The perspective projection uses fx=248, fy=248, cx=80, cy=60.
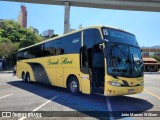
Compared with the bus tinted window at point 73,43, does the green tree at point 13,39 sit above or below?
above

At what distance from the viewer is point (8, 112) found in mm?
8477

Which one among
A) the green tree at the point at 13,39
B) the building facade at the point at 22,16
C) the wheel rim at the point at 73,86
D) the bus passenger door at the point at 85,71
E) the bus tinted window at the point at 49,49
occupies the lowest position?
the wheel rim at the point at 73,86

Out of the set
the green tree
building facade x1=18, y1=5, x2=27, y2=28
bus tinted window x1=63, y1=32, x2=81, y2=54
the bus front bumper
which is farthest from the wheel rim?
building facade x1=18, y1=5, x2=27, y2=28

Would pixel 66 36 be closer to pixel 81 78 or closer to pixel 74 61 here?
pixel 74 61

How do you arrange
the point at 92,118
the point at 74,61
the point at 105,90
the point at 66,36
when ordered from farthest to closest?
the point at 66,36, the point at 74,61, the point at 105,90, the point at 92,118

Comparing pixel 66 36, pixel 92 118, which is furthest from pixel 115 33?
pixel 92 118

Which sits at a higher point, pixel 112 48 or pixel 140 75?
pixel 112 48

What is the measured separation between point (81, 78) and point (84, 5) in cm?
1860

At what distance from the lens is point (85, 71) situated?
11.8 m

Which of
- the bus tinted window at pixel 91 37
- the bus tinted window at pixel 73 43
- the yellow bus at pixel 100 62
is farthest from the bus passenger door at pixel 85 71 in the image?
the bus tinted window at pixel 73 43

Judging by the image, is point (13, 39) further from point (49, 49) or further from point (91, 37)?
point (91, 37)

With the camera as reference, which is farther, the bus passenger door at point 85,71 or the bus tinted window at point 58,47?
the bus tinted window at point 58,47

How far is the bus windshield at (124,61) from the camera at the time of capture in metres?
10.5

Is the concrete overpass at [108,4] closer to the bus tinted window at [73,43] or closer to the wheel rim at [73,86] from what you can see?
the bus tinted window at [73,43]
